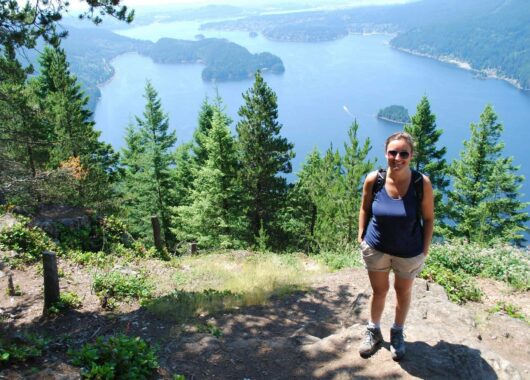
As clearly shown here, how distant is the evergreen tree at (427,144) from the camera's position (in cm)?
2602

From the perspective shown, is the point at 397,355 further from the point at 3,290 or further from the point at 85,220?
the point at 85,220

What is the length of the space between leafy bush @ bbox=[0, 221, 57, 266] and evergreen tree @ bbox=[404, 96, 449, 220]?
21365 mm

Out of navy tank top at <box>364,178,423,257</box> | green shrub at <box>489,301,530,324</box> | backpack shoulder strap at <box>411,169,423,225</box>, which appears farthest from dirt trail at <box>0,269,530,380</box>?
backpack shoulder strap at <box>411,169,423,225</box>

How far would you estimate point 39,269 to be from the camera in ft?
32.1

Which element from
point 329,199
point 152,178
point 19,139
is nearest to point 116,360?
point 19,139

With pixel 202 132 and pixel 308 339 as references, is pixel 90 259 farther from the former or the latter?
pixel 202 132

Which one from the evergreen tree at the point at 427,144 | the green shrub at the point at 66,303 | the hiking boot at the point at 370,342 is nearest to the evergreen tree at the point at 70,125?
the green shrub at the point at 66,303

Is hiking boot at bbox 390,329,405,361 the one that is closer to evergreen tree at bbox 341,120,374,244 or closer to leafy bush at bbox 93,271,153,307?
leafy bush at bbox 93,271,153,307

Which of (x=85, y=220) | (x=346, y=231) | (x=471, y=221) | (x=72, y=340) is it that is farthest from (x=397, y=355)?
(x=471, y=221)

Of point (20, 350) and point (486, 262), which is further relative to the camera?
point (486, 262)

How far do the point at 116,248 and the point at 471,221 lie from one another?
74.0 ft

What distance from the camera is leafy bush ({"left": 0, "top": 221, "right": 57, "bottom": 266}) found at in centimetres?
1038

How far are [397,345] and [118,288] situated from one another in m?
5.64

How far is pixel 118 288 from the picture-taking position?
8.38 metres
